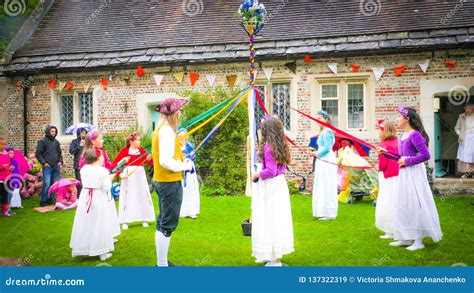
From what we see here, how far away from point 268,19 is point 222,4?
1.59 meters

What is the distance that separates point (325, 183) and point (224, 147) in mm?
4341

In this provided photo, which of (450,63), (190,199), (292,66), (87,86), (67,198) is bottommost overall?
(67,198)

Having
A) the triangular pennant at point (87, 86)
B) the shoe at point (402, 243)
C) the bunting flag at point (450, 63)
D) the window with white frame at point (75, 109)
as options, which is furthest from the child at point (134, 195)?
the bunting flag at point (450, 63)

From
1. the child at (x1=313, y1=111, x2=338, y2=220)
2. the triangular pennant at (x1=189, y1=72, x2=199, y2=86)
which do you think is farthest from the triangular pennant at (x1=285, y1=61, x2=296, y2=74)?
the child at (x1=313, y1=111, x2=338, y2=220)

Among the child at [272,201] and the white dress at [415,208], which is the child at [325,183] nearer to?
the white dress at [415,208]

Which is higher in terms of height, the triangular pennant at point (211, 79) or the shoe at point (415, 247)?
the triangular pennant at point (211, 79)

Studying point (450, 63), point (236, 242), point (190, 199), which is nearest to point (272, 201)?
point (236, 242)

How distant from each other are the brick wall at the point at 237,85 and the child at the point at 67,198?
9.45 ft

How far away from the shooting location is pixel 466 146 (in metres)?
12.1

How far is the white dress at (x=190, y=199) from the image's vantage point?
921 centimetres

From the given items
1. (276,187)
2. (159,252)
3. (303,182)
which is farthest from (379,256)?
(303,182)

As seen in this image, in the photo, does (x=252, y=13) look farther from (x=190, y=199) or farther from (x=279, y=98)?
(x=279, y=98)

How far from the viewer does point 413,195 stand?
649cm

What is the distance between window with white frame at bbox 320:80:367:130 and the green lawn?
3.13 meters
